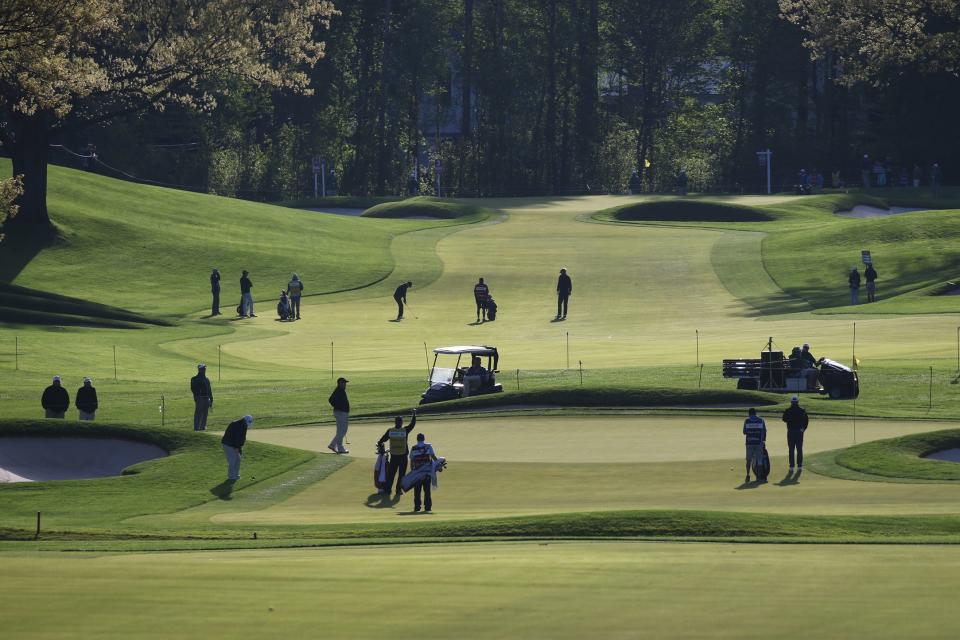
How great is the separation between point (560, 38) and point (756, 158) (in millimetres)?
22014

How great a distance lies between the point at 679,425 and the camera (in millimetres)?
36250

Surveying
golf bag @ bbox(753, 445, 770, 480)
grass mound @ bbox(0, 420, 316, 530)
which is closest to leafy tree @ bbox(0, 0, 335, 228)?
grass mound @ bbox(0, 420, 316, 530)

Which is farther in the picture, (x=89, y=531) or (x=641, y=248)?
(x=641, y=248)

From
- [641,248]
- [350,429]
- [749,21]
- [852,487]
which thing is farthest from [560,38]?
[852,487]

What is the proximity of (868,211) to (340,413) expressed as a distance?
74448mm

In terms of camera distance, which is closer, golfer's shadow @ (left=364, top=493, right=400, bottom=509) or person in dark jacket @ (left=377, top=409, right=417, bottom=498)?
golfer's shadow @ (left=364, top=493, right=400, bottom=509)

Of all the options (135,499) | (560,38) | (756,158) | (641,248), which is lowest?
(135,499)

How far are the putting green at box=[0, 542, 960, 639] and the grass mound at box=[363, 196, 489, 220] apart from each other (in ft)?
271

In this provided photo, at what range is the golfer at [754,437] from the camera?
2902 cm

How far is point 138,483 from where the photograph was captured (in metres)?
30.0

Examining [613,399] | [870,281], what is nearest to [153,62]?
[870,281]

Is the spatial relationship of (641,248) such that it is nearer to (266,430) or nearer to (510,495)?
(266,430)

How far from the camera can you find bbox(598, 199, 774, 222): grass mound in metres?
97.6

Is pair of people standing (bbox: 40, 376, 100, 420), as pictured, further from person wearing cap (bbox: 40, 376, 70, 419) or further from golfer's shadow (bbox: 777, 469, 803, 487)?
golfer's shadow (bbox: 777, 469, 803, 487)
